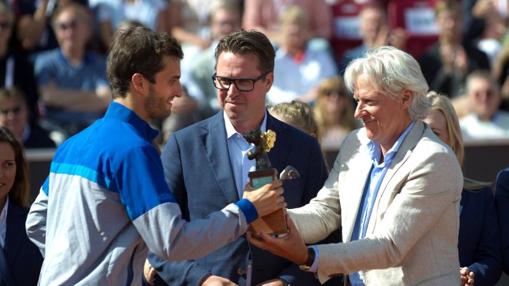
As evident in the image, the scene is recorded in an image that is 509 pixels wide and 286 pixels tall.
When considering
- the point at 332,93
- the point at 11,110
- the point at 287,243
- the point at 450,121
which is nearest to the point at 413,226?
the point at 287,243

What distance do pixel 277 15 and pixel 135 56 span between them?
7010 mm

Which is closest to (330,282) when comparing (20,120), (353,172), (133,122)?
(353,172)

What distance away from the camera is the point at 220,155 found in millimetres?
4891

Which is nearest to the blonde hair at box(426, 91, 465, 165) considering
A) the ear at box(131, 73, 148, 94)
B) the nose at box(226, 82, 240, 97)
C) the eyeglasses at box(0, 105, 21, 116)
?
the nose at box(226, 82, 240, 97)

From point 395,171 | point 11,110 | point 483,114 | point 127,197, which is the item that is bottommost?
point 483,114

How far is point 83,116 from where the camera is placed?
9898 millimetres

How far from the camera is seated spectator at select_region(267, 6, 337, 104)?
1027 centimetres

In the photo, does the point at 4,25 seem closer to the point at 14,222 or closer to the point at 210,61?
the point at 210,61

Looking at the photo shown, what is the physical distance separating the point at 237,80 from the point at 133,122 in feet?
2.54

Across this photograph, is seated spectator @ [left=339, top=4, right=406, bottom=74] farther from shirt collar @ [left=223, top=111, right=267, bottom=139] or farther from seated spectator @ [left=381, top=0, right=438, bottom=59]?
shirt collar @ [left=223, top=111, right=267, bottom=139]

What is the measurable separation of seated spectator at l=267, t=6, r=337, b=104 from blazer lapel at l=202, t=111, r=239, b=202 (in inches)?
207

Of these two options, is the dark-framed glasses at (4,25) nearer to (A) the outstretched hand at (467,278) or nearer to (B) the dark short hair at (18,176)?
(B) the dark short hair at (18,176)

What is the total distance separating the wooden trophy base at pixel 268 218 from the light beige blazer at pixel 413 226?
281mm

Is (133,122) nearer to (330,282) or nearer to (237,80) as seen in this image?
(237,80)
